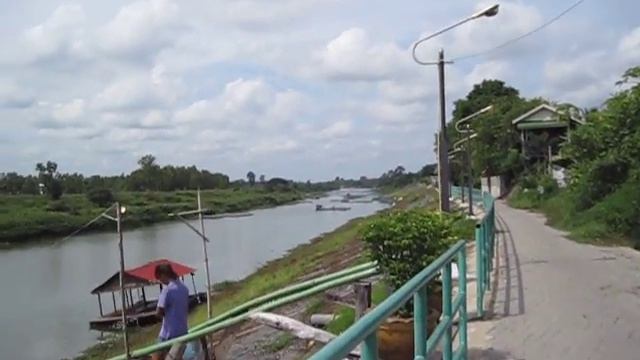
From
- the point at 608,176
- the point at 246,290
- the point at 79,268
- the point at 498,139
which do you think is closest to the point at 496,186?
the point at 498,139

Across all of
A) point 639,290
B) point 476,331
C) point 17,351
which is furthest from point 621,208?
point 17,351

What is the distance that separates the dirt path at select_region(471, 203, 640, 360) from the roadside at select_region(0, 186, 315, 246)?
48254 millimetres

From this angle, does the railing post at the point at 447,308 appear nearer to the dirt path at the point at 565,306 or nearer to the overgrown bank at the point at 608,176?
the dirt path at the point at 565,306

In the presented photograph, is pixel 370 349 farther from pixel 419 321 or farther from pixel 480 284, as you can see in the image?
pixel 480 284

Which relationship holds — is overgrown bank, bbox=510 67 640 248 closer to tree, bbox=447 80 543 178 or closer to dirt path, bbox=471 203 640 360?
dirt path, bbox=471 203 640 360

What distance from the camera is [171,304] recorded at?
9.25 meters

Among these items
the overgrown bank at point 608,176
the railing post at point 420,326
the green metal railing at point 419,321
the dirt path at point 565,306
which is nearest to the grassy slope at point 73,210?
the overgrown bank at point 608,176

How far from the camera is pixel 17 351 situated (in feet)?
78.8

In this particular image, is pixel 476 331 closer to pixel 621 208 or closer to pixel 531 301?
pixel 531 301

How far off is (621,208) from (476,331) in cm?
1119

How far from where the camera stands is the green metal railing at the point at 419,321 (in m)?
2.09

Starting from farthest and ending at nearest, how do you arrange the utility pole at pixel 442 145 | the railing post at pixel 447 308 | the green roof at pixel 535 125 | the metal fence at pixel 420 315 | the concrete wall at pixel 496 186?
1. the concrete wall at pixel 496 186
2. the green roof at pixel 535 125
3. the utility pole at pixel 442 145
4. the railing post at pixel 447 308
5. the metal fence at pixel 420 315

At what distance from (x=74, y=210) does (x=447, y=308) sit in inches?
3417

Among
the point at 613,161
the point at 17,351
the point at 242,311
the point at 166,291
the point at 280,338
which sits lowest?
the point at 17,351
